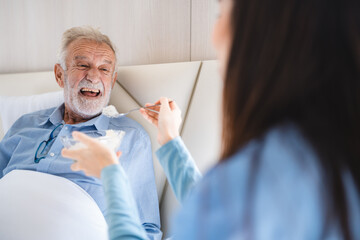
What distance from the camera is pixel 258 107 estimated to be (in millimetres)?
434

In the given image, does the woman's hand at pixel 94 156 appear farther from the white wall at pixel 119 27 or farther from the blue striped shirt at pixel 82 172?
the white wall at pixel 119 27

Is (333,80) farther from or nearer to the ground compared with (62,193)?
farther from the ground

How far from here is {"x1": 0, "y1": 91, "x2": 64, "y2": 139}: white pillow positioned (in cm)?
175

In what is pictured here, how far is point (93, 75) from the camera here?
5.02ft

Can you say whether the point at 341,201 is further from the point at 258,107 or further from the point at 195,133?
the point at 195,133

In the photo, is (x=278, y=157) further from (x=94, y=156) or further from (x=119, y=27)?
(x=119, y=27)

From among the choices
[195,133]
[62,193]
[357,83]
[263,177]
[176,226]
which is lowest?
[62,193]

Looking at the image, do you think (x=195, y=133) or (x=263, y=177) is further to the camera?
(x=195, y=133)

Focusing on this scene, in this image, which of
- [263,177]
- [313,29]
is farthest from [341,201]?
[313,29]

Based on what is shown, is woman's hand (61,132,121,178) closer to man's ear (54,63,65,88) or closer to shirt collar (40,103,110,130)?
shirt collar (40,103,110,130)

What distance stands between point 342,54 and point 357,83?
4cm

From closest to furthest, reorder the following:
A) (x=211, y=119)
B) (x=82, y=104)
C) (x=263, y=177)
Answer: (x=263, y=177) < (x=211, y=119) < (x=82, y=104)


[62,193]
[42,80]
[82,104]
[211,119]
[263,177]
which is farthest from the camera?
[42,80]

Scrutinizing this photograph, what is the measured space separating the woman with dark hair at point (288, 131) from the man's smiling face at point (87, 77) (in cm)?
117
